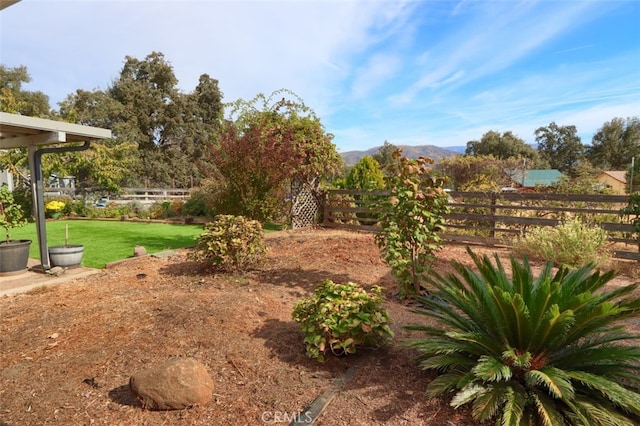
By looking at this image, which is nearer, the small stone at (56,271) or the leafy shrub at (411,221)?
the leafy shrub at (411,221)

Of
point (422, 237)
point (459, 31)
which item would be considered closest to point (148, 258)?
point (422, 237)

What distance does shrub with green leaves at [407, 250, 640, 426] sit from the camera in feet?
5.77

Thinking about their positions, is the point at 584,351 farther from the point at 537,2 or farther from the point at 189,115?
the point at 189,115

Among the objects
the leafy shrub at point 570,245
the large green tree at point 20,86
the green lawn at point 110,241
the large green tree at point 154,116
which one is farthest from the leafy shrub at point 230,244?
the large green tree at point 20,86

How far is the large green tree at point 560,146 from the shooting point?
45875 mm

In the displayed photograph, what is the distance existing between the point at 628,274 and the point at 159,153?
95.9 ft

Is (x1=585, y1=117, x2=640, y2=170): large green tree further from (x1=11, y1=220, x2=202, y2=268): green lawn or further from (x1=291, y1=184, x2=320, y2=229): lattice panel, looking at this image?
(x1=11, y1=220, x2=202, y2=268): green lawn

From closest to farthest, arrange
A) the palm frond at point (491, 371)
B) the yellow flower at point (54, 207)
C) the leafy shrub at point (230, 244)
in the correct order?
1. the palm frond at point (491, 371)
2. the leafy shrub at point (230, 244)
3. the yellow flower at point (54, 207)

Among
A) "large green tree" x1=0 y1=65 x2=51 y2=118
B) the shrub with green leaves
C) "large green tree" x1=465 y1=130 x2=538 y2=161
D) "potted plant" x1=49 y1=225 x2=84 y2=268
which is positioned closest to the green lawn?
"potted plant" x1=49 y1=225 x2=84 y2=268

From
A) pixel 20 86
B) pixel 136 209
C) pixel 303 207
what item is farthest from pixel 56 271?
pixel 20 86

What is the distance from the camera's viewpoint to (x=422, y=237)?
3.74m

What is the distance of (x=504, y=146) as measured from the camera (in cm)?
3978

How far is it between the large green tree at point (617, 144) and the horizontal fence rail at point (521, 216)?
41.7m

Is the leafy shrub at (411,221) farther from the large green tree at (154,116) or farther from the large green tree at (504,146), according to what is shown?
the large green tree at (504,146)
